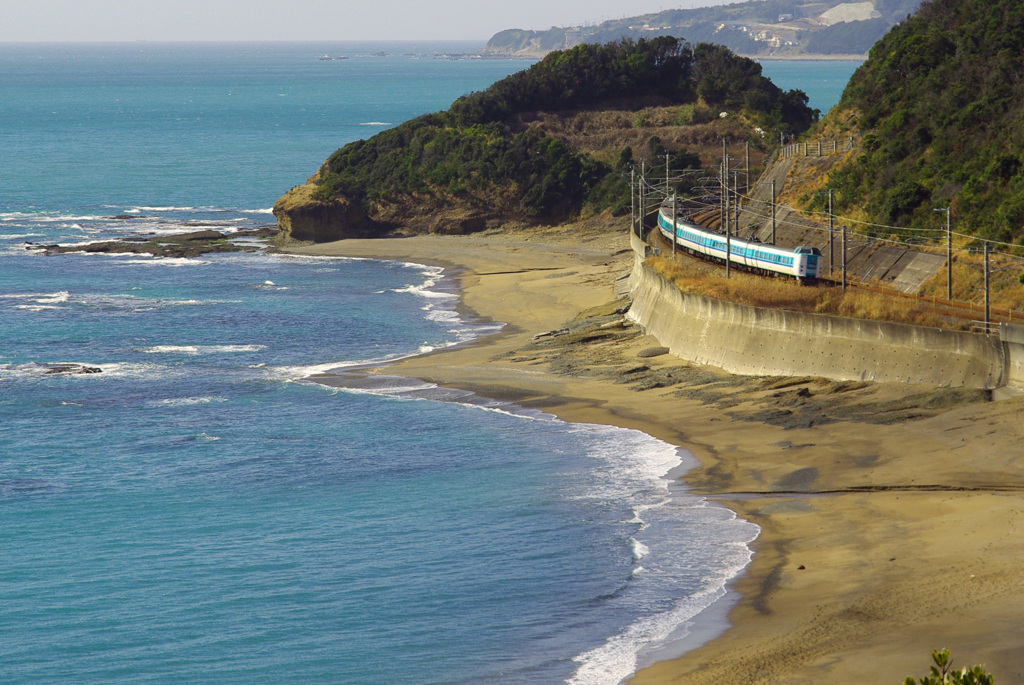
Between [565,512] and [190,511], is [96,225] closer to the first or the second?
[190,511]

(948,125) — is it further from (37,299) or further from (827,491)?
(37,299)

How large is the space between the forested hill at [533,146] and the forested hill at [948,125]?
28.4 metres

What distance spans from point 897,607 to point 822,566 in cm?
299

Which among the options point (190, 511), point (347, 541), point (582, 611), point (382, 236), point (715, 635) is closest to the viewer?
point (715, 635)

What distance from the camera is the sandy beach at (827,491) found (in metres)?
21.1

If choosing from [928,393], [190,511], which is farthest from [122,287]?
[928,393]

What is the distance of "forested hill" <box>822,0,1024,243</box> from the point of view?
50.9 m

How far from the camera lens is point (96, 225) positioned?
99062 millimetres

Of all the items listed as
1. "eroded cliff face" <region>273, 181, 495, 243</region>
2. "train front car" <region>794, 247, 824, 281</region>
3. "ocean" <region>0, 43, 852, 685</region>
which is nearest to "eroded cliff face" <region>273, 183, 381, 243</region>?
"eroded cliff face" <region>273, 181, 495, 243</region>

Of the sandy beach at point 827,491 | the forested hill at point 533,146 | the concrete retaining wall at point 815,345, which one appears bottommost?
the sandy beach at point 827,491

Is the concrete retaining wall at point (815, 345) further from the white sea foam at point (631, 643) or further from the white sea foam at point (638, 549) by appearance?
the white sea foam at point (631, 643)

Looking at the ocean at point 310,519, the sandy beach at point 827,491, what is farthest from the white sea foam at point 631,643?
the sandy beach at point 827,491

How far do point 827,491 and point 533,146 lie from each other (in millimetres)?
73852

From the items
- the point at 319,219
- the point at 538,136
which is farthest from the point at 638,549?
the point at 538,136
